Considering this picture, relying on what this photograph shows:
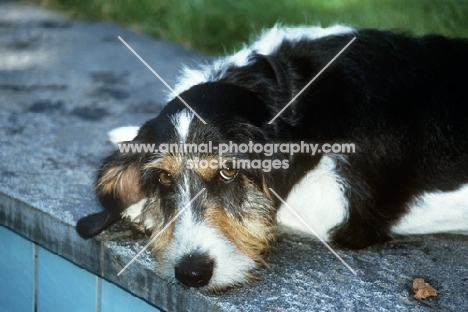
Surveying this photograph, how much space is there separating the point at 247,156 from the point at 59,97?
2854mm

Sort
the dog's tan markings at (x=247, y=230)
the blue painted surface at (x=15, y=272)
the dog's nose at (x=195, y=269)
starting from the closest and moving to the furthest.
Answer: the dog's nose at (x=195, y=269) < the dog's tan markings at (x=247, y=230) < the blue painted surface at (x=15, y=272)

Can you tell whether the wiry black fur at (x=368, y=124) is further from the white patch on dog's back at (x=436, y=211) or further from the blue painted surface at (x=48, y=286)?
the blue painted surface at (x=48, y=286)

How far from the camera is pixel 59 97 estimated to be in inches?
231

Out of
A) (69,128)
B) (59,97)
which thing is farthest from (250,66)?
(59,97)

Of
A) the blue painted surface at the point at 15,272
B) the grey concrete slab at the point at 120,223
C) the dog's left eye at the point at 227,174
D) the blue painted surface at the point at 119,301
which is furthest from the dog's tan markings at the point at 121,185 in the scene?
the blue painted surface at the point at 15,272

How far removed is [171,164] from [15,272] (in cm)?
136

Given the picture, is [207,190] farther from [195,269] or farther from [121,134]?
[121,134]

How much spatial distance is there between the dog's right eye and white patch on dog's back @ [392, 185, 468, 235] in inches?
44.7

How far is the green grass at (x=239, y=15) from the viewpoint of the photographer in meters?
6.74

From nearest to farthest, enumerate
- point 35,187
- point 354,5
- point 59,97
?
point 35,187 < point 59,97 < point 354,5

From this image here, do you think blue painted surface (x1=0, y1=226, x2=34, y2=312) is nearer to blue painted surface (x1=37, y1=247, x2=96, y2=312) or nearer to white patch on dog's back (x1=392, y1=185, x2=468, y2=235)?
blue painted surface (x1=37, y1=247, x2=96, y2=312)

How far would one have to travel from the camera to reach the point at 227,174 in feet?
11.2

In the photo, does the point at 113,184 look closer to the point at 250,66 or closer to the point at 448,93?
the point at 250,66

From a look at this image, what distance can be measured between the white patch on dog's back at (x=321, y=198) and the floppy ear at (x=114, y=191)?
0.74 m
